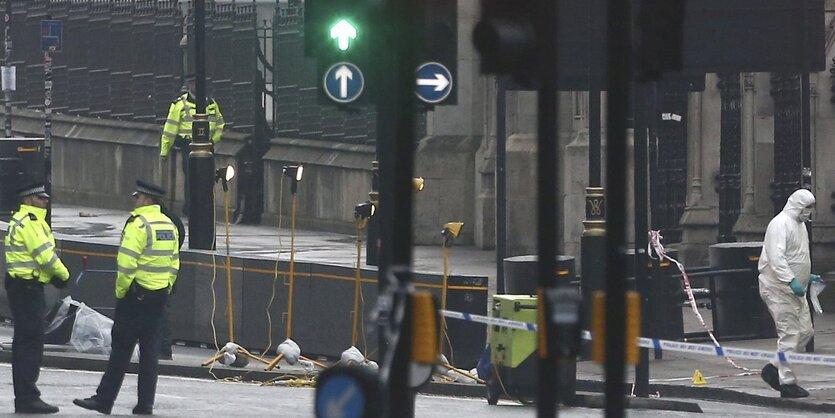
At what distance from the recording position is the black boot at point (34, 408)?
14281mm

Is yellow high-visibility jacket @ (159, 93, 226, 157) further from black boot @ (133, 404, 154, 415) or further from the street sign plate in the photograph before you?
black boot @ (133, 404, 154, 415)

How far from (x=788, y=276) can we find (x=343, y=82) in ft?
22.2

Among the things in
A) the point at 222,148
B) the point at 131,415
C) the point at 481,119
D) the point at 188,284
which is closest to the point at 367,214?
the point at 188,284

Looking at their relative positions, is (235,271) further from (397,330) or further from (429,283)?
(397,330)

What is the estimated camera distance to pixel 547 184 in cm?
687

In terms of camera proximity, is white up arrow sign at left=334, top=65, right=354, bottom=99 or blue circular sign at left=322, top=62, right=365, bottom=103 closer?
blue circular sign at left=322, top=62, right=365, bottom=103

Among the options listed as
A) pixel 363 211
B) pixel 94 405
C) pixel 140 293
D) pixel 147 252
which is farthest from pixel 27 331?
pixel 363 211

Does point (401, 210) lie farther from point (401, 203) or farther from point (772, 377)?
point (772, 377)

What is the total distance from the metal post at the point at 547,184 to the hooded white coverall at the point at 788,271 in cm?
948

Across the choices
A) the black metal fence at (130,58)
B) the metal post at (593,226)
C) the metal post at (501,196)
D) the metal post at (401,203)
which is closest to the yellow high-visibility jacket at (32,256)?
the metal post at (593,226)

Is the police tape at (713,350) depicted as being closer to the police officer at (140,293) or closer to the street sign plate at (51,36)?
the police officer at (140,293)

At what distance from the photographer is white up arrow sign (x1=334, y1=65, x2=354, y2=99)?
1027cm

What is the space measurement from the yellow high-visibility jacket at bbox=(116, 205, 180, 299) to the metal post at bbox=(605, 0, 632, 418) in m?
7.52

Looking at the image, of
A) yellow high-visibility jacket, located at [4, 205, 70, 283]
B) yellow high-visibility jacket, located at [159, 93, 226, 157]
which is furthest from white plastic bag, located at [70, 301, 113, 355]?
yellow high-visibility jacket, located at [159, 93, 226, 157]
